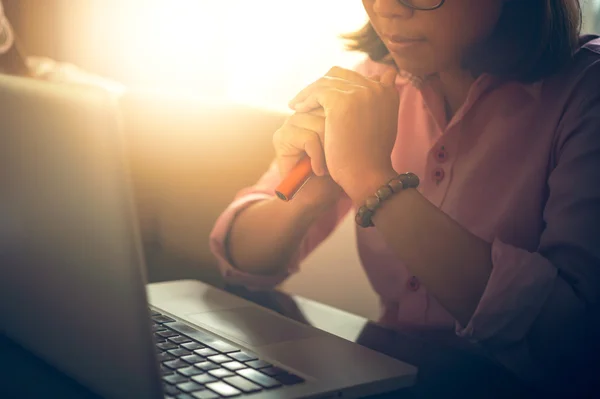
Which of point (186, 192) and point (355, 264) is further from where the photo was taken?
point (355, 264)

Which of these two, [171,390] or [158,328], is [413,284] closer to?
[158,328]

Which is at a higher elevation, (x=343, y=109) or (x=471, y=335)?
(x=343, y=109)

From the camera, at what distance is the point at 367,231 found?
1145 mm

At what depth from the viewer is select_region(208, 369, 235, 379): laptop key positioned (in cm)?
61

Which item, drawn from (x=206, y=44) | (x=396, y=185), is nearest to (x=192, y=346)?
(x=396, y=185)

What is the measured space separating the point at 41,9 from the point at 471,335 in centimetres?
162

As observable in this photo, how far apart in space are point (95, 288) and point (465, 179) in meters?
0.65

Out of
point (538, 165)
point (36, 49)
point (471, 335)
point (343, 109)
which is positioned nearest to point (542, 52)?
point (538, 165)

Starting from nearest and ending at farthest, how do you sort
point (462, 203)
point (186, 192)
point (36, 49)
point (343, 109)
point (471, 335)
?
1. point (471, 335)
2. point (343, 109)
3. point (462, 203)
4. point (186, 192)
5. point (36, 49)

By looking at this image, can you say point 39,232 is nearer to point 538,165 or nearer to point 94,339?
point 94,339

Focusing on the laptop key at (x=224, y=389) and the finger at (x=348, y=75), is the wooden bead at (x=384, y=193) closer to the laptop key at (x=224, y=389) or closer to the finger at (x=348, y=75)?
the finger at (x=348, y=75)

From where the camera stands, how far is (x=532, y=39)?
95 cm

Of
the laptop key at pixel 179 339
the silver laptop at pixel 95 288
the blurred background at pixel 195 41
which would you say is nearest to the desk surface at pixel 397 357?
the silver laptop at pixel 95 288

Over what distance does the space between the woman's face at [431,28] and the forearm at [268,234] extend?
0.91 ft
